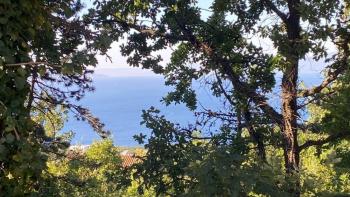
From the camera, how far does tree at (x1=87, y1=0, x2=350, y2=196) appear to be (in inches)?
300

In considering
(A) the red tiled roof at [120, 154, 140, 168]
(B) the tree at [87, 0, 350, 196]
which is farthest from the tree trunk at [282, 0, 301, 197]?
(A) the red tiled roof at [120, 154, 140, 168]

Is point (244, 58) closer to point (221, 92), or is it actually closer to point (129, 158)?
point (221, 92)

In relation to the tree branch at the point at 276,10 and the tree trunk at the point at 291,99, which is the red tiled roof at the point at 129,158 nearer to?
the tree trunk at the point at 291,99

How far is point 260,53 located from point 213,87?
3.98 ft

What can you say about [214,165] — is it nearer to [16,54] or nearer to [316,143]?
[16,54]

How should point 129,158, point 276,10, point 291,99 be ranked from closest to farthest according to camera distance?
point 291,99
point 276,10
point 129,158

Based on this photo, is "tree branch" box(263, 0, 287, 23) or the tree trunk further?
"tree branch" box(263, 0, 287, 23)

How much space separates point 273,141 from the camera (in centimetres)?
845

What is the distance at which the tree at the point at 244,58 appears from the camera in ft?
25.0

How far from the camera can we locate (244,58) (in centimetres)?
880

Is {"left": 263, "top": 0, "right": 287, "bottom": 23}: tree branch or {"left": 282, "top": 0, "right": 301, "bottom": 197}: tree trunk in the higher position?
{"left": 263, "top": 0, "right": 287, "bottom": 23}: tree branch

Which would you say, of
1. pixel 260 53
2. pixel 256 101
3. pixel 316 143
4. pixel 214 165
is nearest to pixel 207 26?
pixel 260 53

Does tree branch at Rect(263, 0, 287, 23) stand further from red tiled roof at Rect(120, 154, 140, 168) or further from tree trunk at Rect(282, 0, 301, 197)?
red tiled roof at Rect(120, 154, 140, 168)

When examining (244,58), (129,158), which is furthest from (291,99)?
(129,158)
